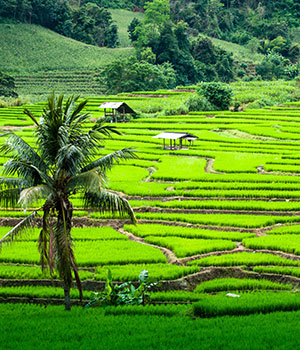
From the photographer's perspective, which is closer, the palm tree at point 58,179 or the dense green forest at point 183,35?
the palm tree at point 58,179

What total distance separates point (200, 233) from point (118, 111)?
29645 millimetres

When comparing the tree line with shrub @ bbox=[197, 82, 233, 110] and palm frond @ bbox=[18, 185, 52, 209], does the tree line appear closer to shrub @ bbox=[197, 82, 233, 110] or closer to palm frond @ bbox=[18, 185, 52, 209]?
shrub @ bbox=[197, 82, 233, 110]

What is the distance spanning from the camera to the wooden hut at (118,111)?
46.1m

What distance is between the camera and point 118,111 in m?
47.8

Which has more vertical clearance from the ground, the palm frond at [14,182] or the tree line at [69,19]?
the tree line at [69,19]

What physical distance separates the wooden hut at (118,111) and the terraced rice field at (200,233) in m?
9.71

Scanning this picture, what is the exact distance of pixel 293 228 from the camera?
19.7 m

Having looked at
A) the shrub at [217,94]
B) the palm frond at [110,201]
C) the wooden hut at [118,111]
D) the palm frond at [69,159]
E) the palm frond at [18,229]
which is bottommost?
the palm frond at [18,229]

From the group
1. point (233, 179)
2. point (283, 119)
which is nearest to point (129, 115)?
point (283, 119)

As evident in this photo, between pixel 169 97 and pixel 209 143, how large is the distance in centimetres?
2517

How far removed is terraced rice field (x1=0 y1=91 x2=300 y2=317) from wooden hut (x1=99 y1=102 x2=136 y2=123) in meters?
9.71

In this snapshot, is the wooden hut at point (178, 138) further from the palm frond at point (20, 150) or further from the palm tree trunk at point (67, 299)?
the palm tree trunk at point (67, 299)

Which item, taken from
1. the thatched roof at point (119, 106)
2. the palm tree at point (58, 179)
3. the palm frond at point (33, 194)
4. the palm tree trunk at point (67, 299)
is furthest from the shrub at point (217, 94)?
the palm frond at point (33, 194)

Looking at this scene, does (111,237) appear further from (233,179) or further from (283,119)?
(283,119)
